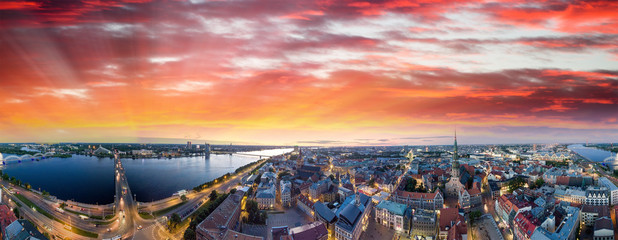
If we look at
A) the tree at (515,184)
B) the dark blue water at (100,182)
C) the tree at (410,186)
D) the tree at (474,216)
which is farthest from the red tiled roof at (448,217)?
the dark blue water at (100,182)

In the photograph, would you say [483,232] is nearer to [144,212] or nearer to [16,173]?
[144,212]

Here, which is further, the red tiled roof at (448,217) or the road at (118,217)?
the road at (118,217)

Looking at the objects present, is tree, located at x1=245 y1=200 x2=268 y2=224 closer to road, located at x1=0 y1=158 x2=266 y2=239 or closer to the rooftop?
road, located at x1=0 y1=158 x2=266 y2=239

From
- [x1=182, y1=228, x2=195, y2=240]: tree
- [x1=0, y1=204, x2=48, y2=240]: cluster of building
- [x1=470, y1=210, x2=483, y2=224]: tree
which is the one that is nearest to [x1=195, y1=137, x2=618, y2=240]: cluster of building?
[x1=470, y1=210, x2=483, y2=224]: tree

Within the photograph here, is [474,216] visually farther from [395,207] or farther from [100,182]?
[100,182]

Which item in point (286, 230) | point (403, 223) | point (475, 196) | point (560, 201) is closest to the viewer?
point (286, 230)

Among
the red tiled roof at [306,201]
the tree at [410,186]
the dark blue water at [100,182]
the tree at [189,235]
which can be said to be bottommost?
the dark blue water at [100,182]

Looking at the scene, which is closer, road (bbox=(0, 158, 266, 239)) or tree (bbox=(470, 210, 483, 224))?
road (bbox=(0, 158, 266, 239))

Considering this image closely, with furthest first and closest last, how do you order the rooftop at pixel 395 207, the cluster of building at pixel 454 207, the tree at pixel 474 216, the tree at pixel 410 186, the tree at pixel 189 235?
the tree at pixel 410 186 → the tree at pixel 474 216 → the rooftop at pixel 395 207 → the tree at pixel 189 235 → the cluster of building at pixel 454 207

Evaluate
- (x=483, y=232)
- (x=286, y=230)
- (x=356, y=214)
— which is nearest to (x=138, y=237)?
(x=286, y=230)

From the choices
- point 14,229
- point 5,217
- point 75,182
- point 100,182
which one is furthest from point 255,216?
point 75,182

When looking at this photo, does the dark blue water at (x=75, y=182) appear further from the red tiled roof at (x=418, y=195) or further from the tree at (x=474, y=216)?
the tree at (x=474, y=216)
